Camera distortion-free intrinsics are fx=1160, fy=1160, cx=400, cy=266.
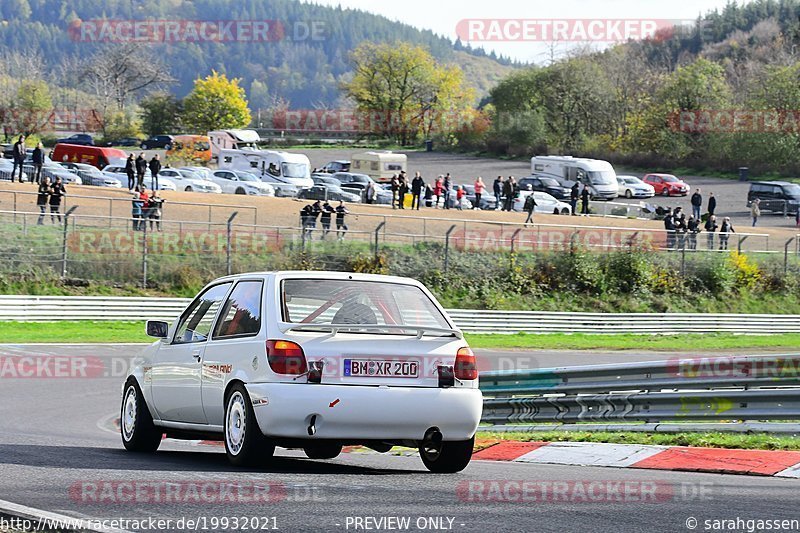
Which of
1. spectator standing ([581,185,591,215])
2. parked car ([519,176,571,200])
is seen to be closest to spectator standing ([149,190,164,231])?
spectator standing ([581,185,591,215])

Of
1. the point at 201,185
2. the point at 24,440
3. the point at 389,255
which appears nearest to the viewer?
the point at 24,440

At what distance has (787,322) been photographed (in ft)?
125

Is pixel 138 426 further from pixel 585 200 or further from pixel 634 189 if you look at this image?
pixel 634 189

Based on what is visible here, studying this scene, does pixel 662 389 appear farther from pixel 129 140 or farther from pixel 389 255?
pixel 129 140

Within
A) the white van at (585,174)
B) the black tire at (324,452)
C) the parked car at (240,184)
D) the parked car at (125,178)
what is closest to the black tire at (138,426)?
the black tire at (324,452)

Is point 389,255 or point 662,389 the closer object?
point 662,389

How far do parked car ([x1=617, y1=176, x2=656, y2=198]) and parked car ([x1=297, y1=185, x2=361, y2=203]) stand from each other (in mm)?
18776

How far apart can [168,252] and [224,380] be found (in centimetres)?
2401

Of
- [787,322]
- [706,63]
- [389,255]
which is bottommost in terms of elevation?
[787,322]

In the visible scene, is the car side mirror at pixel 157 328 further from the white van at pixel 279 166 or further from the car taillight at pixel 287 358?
A: the white van at pixel 279 166

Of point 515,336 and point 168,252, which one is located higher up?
point 168,252

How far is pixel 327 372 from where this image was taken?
316 inches

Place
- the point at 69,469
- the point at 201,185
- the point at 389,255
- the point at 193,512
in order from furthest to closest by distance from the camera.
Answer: the point at 201,185 < the point at 389,255 < the point at 69,469 < the point at 193,512

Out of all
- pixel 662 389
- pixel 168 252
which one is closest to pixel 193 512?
pixel 662 389
